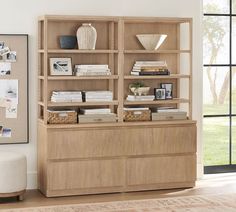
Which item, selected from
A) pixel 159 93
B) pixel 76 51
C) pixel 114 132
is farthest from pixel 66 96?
pixel 159 93

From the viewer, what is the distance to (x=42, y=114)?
270 inches

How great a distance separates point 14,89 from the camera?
22.1ft

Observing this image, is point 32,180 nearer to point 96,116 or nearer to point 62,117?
point 62,117

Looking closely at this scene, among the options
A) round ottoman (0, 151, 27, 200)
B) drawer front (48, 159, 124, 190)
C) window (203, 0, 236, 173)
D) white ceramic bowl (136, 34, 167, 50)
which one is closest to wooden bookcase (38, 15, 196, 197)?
drawer front (48, 159, 124, 190)

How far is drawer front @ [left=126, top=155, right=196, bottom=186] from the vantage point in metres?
6.75

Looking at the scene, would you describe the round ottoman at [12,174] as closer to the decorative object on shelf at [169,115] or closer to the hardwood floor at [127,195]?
the hardwood floor at [127,195]

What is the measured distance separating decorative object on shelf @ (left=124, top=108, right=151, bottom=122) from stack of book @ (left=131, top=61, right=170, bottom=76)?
359mm

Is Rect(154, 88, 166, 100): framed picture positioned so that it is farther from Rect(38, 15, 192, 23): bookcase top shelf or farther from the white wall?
Rect(38, 15, 192, 23): bookcase top shelf

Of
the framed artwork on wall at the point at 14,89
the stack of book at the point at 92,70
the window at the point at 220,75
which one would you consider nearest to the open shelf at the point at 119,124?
the framed artwork on wall at the point at 14,89

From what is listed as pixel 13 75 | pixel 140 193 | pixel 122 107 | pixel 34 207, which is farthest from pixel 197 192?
pixel 13 75

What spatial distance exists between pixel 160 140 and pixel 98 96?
2.48 feet

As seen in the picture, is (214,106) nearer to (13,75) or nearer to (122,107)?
(122,107)

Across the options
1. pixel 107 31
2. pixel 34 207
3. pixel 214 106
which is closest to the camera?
pixel 34 207

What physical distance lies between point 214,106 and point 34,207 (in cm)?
258
